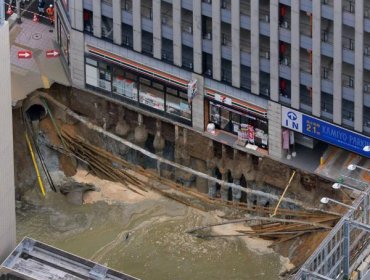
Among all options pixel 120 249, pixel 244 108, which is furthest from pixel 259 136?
pixel 120 249

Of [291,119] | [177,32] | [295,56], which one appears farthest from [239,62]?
[291,119]

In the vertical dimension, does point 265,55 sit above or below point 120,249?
above

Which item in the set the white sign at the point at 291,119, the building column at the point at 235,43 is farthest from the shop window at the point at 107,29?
the white sign at the point at 291,119

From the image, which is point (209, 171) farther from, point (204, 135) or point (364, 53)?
point (364, 53)

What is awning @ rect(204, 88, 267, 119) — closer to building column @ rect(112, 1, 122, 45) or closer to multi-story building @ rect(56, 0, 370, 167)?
multi-story building @ rect(56, 0, 370, 167)

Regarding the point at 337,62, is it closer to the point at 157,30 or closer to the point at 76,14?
the point at 157,30

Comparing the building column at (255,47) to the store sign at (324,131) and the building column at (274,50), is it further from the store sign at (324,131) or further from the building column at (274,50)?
the store sign at (324,131)
